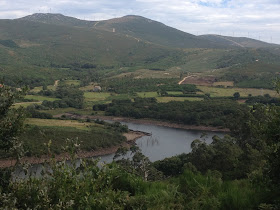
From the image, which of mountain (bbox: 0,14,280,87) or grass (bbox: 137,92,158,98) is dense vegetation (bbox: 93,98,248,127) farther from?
mountain (bbox: 0,14,280,87)

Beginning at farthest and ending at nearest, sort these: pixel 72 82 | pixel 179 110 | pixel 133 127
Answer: pixel 72 82, pixel 179 110, pixel 133 127

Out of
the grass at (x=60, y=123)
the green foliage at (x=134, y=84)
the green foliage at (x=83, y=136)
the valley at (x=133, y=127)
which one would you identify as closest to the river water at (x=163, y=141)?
the valley at (x=133, y=127)

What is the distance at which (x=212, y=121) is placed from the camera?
62.4 meters

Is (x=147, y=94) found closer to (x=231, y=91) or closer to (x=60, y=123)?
(x=231, y=91)

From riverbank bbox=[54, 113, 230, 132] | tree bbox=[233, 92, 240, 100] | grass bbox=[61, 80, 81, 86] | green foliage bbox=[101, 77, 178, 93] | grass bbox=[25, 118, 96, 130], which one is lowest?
riverbank bbox=[54, 113, 230, 132]

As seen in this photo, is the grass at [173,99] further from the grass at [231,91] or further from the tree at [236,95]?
the tree at [236,95]

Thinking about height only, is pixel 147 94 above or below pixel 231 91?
below

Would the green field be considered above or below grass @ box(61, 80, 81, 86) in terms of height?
below

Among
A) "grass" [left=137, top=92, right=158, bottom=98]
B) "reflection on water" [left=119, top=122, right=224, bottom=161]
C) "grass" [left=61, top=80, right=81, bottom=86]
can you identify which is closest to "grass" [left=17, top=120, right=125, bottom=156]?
"reflection on water" [left=119, top=122, right=224, bottom=161]

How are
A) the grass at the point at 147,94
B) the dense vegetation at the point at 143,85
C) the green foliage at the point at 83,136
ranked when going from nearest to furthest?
1. the green foliage at the point at 83,136
2. the grass at the point at 147,94
3. the dense vegetation at the point at 143,85

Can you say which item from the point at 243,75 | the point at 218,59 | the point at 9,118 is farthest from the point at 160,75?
the point at 9,118

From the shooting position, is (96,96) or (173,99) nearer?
(173,99)

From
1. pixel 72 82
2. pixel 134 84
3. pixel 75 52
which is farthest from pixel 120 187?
pixel 75 52

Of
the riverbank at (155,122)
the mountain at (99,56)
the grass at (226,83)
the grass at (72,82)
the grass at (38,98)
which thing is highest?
the mountain at (99,56)
